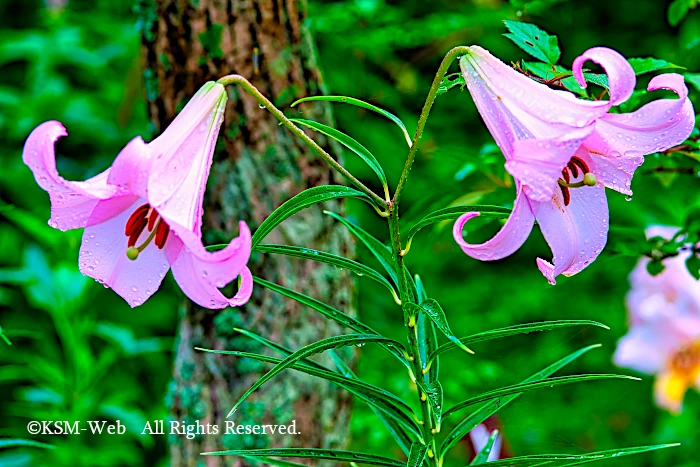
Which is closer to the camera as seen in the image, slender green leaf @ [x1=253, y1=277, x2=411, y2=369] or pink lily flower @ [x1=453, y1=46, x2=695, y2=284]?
pink lily flower @ [x1=453, y1=46, x2=695, y2=284]

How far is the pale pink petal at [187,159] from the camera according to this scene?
23.0 inches

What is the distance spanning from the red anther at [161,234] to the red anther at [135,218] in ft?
0.07

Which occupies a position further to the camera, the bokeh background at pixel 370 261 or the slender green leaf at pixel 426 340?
the bokeh background at pixel 370 261

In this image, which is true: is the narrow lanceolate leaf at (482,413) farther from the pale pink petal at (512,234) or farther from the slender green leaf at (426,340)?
the pale pink petal at (512,234)

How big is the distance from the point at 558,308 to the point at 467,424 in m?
1.59

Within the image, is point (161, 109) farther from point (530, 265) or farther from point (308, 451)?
point (530, 265)

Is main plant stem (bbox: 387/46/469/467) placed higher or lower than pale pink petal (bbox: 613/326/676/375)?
lower

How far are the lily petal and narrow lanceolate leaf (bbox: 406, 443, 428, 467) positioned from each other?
19 cm

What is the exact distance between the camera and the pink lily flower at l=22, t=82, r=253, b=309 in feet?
1.87

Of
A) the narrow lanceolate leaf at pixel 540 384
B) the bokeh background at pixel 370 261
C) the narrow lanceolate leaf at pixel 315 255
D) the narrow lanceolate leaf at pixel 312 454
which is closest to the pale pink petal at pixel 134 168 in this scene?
the narrow lanceolate leaf at pixel 315 255

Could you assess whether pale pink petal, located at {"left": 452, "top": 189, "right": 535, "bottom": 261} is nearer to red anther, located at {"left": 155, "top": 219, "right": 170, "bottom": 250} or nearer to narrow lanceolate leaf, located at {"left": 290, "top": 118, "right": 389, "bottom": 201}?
narrow lanceolate leaf, located at {"left": 290, "top": 118, "right": 389, "bottom": 201}

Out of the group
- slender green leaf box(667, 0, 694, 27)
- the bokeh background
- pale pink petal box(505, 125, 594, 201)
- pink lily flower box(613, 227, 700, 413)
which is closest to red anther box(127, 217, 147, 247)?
pale pink petal box(505, 125, 594, 201)

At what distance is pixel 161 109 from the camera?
1.11 meters

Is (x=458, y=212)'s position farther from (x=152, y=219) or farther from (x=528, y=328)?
(x=152, y=219)
